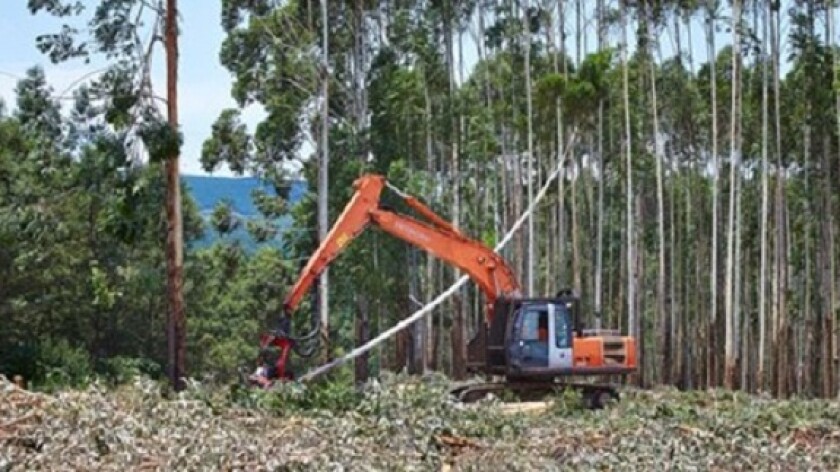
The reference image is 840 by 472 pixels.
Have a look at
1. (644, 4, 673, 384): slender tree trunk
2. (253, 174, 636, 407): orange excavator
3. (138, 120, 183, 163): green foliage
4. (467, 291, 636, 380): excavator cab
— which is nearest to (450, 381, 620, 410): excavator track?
(253, 174, 636, 407): orange excavator

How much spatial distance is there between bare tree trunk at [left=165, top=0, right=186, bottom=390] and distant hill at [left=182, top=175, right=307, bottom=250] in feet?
45.1

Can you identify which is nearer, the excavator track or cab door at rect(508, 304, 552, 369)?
cab door at rect(508, 304, 552, 369)

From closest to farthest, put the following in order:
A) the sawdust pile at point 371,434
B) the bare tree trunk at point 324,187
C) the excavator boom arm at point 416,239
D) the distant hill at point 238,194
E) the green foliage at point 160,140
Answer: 1. the sawdust pile at point 371,434
2. the green foliage at point 160,140
3. the excavator boom arm at point 416,239
4. the bare tree trunk at point 324,187
5. the distant hill at point 238,194

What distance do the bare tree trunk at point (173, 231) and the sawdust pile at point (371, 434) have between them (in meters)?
3.06

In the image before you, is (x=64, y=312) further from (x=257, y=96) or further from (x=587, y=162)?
(x=587, y=162)

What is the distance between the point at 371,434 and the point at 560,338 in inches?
280

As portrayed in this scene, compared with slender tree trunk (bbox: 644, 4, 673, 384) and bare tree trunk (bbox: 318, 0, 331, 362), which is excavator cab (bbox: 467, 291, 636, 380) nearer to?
bare tree trunk (bbox: 318, 0, 331, 362)

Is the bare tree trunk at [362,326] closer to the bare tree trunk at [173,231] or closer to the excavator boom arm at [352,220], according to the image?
the excavator boom arm at [352,220]

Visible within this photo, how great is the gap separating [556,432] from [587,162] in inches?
959

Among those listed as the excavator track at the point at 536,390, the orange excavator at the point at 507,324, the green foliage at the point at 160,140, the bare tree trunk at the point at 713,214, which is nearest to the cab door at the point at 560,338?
the orange excavator at the point at 507,324

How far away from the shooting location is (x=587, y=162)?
116 ft

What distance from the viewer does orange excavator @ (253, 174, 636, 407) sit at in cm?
1672

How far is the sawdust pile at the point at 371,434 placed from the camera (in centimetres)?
816

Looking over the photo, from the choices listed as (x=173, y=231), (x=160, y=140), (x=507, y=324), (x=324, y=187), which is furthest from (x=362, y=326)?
(x=160, y=140)
